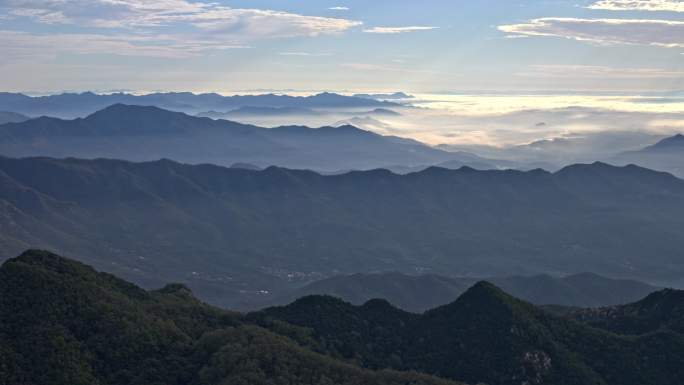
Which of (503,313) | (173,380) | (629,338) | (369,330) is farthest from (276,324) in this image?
(629,338)

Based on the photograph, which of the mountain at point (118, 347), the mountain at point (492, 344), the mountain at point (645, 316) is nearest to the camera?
the mountain at point (118, 347)

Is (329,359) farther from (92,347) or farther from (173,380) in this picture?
(92,347)

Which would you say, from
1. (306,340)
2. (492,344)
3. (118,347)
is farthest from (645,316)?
(118,347)

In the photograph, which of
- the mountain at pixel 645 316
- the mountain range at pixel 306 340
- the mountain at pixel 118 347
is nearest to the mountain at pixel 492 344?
the mountain range at pixel 306 340

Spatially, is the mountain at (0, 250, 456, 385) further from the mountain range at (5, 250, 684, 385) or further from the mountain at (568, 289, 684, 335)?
the mountain at (568, 289, 684, 335)

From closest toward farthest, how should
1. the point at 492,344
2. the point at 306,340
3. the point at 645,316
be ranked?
1. the point at 306,340
2. the point at 492,344
3. the point at 645,316

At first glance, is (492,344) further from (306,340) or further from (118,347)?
(118,347)

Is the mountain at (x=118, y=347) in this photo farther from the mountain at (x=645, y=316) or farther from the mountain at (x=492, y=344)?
the mountain at (x=645, y=316)
